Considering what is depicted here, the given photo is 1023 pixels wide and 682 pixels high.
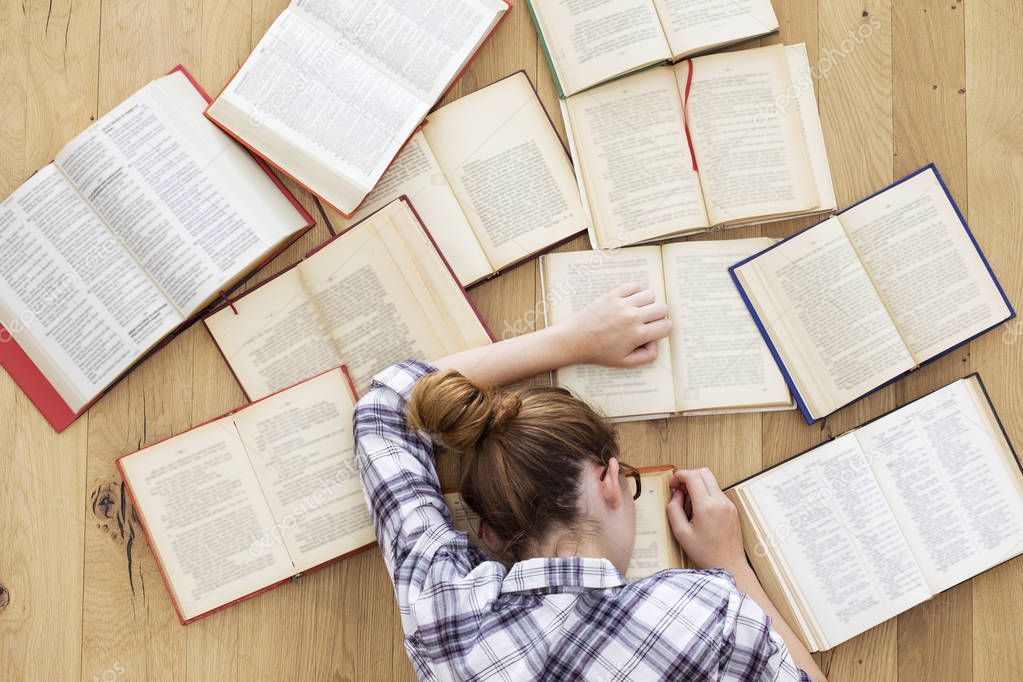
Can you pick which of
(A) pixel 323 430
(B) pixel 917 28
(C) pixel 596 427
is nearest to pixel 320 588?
(A) pixel 323 430

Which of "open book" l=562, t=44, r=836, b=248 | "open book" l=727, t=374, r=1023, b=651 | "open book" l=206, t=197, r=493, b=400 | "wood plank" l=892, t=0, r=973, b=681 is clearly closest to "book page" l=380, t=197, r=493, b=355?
"open book" l=206, t=197, r=493, b=400

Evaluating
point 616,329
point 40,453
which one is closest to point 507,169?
point 616,329

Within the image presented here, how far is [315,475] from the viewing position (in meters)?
1.13

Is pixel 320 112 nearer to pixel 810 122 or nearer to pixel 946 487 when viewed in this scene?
pixel 810 122

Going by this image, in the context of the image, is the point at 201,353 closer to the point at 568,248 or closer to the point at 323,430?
the point at 323,430

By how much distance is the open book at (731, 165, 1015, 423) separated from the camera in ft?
3.73

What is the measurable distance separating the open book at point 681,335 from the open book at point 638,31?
0.28 meters

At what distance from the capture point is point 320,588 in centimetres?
116

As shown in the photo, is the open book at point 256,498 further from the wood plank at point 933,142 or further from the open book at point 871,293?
the wood plank at point 933,142

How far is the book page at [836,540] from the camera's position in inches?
43.8

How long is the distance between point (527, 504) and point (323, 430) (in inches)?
16.3

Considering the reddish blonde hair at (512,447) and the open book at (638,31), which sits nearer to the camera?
the reddish blonde hair at (512,447)

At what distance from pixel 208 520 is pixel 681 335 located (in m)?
0.77

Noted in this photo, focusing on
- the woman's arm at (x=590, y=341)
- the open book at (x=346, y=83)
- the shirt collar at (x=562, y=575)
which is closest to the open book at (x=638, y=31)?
the open book at (x=346, y=83)
